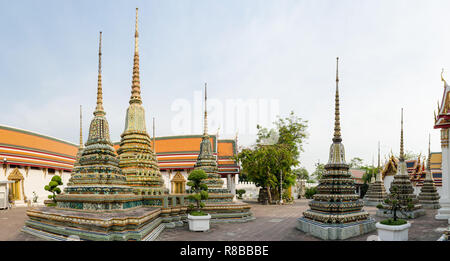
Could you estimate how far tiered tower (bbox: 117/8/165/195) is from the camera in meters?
11.4

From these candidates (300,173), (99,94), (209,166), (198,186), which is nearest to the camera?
(99,94)

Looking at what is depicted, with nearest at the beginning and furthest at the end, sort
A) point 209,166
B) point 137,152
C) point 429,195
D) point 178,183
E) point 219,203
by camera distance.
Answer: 1. point 137,152
2. point 219,203
3. point 209,166
4. point 429,195
5. point 178,183

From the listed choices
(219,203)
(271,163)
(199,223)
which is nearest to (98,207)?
(199,223)

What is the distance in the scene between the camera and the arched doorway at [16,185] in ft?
73.9

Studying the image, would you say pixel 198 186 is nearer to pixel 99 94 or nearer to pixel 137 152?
pixel 137 152

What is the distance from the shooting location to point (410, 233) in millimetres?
10008

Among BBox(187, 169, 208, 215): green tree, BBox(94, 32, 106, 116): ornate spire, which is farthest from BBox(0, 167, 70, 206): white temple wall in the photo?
BBox(187, 169, 208, 215): green tree

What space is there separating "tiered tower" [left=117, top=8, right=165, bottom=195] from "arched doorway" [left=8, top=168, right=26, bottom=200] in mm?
16251

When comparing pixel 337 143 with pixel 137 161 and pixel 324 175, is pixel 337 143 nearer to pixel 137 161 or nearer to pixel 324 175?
pixel 324 175

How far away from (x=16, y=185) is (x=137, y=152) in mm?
17723

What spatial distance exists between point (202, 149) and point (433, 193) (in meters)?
19.4

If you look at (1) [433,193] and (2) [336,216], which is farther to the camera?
(1) [433,193]

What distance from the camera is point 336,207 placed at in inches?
355
